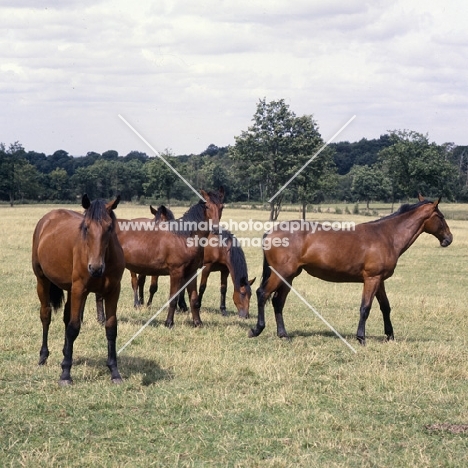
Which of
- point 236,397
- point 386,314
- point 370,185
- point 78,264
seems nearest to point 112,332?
point 78,264

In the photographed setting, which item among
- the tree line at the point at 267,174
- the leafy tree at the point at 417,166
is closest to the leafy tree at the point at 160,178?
the tree line at the point at 267,174

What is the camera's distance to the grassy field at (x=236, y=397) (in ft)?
17.5

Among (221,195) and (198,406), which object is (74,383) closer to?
(198,406)

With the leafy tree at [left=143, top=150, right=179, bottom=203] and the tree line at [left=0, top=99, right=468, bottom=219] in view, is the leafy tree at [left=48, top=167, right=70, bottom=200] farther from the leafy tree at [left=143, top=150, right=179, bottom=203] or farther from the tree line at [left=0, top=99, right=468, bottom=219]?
the leafy tree at [left=143, top=150, right=179, bottom=203]

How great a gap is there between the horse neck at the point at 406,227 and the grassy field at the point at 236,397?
5.24ft

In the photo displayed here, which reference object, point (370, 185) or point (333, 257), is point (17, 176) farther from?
point (333, 257)

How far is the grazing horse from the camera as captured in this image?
12703 millimetres

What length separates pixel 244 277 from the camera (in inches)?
503

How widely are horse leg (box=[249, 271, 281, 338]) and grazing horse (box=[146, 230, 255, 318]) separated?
1926 millimetres

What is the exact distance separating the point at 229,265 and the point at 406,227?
370 centimetres

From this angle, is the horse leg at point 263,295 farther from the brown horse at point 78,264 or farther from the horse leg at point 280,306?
the brown horse at point 78,264

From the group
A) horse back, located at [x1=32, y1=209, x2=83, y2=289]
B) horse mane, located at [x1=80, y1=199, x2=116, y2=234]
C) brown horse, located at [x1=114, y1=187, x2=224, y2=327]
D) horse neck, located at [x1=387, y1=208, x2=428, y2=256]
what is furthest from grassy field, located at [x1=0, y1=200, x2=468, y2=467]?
horse mane, located at [x1=80, y1=199, x2=116, y2=234]

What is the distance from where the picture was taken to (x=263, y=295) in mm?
10688

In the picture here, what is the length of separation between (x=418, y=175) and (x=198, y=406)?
2002 inches
